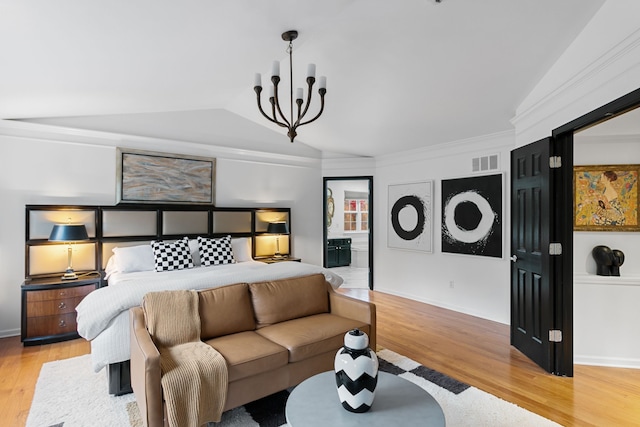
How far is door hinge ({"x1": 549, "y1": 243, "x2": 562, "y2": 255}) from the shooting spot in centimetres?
298

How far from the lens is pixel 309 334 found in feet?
8.77

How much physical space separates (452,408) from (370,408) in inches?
42.6

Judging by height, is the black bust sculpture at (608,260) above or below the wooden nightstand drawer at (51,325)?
above

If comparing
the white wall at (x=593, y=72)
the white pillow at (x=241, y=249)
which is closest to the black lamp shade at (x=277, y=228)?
the white pillow at (x=241, y=249)

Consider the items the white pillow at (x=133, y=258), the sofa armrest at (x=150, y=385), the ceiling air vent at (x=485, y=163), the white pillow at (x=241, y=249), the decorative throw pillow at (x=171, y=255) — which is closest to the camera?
the sofa armrest at (x=150, y=385)

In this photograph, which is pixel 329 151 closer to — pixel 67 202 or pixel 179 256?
pixel 179 256

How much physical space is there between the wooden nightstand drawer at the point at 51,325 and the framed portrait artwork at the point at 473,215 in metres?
4.94

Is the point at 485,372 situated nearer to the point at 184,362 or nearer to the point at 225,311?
the point at 225,311

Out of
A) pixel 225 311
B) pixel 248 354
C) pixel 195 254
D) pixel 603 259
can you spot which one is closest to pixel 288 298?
pixel 225 311

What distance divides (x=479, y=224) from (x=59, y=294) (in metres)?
5.23

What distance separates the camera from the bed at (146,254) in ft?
8.29

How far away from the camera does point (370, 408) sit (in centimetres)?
170

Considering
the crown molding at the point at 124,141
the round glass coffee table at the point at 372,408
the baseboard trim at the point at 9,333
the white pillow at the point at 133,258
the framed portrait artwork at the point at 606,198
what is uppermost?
the crown molding at the point at 124,141

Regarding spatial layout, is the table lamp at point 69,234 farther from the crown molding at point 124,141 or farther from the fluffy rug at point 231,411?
the fluffy rug at point 231,411
